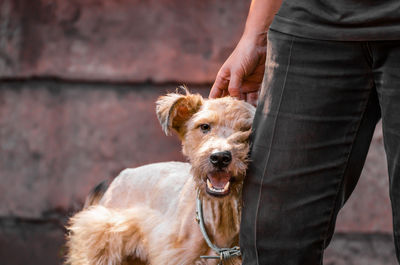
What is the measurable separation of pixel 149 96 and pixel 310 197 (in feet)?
8.50

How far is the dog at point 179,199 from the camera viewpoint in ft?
7.23

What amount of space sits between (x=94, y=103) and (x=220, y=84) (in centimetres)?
205

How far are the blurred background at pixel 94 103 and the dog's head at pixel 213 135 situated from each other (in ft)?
5.06

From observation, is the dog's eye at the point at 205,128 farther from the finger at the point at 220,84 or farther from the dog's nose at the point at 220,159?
the dog's nose at the point at 220,159

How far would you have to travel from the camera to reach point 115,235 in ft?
9.21

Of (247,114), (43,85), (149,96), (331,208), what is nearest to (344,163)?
(331,208)

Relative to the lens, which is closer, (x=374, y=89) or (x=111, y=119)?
(x=374, y=89)

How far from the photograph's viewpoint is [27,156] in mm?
4289

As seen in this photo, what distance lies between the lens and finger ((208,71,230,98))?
89.9 inches

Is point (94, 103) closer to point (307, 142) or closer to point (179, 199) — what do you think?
point (179, 199)

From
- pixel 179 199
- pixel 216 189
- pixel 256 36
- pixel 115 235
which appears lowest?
pixel 115 235

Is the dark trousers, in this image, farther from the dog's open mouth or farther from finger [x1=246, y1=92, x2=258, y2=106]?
finger [x1=246, y1=92, x2=258, y2=106]

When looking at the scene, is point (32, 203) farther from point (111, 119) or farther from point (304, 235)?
point (304, 235)

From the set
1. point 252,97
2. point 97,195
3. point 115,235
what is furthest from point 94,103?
point 252,97
